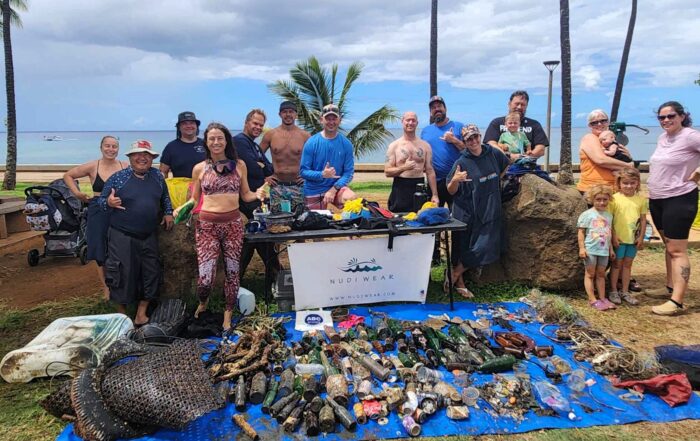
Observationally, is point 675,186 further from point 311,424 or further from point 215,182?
point 215,182

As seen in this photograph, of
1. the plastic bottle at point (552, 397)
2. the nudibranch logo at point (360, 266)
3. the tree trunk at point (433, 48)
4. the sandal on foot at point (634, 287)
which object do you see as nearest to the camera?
the plastic bottle at point (552, 397)

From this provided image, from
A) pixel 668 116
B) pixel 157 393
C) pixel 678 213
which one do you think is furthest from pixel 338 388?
pixel 668 116

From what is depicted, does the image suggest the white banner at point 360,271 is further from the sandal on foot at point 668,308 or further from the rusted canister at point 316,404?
the sandal on foot at point 668,308

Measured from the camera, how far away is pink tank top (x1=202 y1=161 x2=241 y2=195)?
4.37 meters

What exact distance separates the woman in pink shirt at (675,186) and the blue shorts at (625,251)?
1.06 feet

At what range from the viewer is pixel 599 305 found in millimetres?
5074

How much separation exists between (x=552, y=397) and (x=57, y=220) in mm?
6832

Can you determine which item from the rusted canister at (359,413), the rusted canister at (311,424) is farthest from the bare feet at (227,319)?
the rusted canister at (359,413)

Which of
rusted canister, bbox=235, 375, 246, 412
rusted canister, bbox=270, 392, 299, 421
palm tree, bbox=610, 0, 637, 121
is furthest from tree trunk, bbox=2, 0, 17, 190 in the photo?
palm tree, bbox=610, 0, 637, 121

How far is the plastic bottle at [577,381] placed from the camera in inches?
138

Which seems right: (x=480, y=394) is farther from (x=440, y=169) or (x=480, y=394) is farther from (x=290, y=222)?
(x=440, y=169)

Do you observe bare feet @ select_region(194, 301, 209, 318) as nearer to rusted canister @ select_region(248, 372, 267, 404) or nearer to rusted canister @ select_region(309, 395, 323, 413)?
rusted canister @ select_region(248, 372, 267, 404)

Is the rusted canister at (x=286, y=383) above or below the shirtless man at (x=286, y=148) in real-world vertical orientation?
below

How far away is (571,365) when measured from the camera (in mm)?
3854
